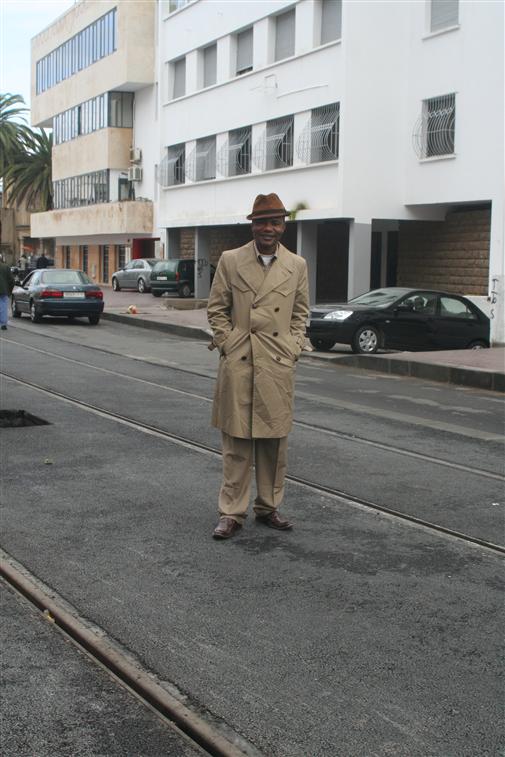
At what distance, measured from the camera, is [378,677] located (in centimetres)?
406

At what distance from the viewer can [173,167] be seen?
40.2m

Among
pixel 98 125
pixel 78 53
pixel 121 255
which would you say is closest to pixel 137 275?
pixel 121 255

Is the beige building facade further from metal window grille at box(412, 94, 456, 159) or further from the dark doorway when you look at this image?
metal window grille at box(412, 94, 456, 159)

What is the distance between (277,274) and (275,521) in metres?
1.52

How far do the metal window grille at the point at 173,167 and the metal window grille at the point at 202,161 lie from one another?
855mm

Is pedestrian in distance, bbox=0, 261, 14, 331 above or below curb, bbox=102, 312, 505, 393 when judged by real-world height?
above

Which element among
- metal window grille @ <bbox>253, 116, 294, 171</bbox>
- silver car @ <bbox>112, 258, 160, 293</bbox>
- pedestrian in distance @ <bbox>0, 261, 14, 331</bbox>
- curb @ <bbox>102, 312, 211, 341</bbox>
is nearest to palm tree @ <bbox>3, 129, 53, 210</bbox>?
silver car @ <bbox>112, 258, 160, 293</bbox>

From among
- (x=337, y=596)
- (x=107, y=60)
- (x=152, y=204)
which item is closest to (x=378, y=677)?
(x=337, y=596)

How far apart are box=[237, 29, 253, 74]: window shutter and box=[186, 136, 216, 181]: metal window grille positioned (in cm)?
287

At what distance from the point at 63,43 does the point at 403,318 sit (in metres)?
43.0

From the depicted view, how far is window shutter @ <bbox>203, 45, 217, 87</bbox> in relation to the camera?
122ft

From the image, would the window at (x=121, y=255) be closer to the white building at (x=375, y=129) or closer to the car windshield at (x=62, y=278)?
the white building at (x=375, y=129)

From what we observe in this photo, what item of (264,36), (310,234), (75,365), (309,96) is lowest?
(75,365)

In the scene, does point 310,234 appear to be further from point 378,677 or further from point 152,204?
point 378,677
